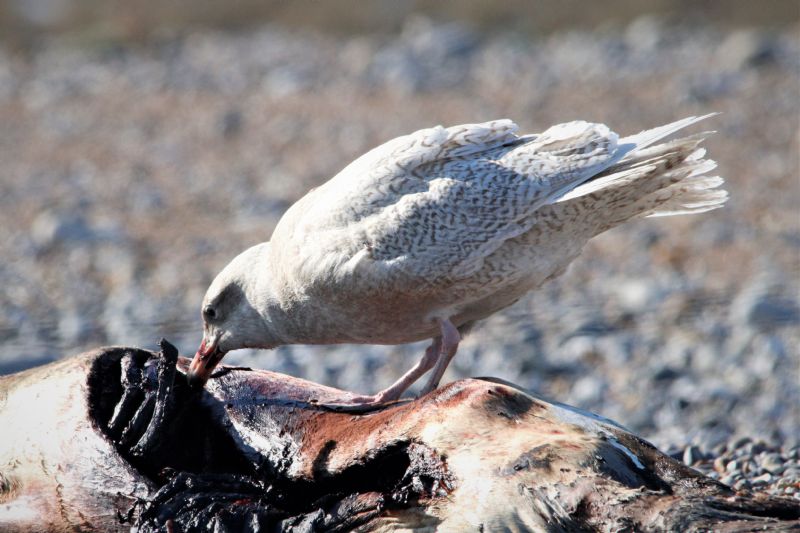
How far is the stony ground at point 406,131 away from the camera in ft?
25.9

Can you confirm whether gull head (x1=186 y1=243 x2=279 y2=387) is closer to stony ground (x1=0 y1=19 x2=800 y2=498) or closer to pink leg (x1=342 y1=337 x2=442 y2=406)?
pink leg (x1=342 y1=337 x2=442 y2=406)

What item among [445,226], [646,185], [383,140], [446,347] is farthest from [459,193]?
[383,140]

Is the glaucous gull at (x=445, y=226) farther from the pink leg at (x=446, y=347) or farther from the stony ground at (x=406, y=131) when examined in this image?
the stony ground at (x=406, y=131)

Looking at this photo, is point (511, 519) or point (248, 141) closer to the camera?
point (511, 519)

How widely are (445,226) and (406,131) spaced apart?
9.76 meters

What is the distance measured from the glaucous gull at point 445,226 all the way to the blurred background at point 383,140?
1.41 meters

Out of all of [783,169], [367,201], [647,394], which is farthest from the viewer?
[783,169]

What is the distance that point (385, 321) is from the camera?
17.1 feet

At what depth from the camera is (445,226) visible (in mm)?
5125

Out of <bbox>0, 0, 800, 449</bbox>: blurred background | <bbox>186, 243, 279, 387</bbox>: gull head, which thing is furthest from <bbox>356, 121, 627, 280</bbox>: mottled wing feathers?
<bbox>0, 0, 800, 449</bbox>: blurred background

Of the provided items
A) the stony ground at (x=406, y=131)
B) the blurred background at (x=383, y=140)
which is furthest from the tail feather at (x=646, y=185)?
the blurred background at (x=383, y=140)

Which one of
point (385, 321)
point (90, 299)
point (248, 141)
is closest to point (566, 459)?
point (385, 321)

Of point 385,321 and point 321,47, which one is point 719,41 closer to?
point 321,47

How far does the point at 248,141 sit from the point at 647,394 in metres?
9.10
